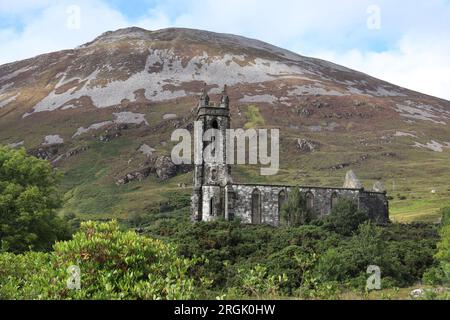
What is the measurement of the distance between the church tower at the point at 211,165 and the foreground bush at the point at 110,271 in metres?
46.5

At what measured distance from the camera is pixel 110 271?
35.9ft

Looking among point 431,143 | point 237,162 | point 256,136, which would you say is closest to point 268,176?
point 237,162

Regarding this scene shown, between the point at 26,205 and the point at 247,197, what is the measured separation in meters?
30.7

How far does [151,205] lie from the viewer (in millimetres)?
93250

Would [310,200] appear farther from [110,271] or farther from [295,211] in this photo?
[110,271]

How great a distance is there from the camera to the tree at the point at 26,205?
30.9 m

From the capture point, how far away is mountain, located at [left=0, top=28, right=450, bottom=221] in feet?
352

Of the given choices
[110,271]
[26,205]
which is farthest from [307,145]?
[110,271]

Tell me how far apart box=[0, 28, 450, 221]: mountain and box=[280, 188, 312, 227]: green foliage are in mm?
21404

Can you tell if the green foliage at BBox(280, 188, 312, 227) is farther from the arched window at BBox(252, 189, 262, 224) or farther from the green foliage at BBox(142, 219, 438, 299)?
the green foliage at BBox(142, 219, 438, 299)

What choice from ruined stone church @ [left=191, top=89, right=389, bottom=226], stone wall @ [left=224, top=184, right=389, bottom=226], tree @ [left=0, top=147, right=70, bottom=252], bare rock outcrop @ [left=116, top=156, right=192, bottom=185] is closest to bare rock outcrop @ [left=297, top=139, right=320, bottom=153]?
bare rock outcrop @ [left=116, top=156, right=192, bottom=185]

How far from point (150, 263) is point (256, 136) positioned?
124397 millimetres

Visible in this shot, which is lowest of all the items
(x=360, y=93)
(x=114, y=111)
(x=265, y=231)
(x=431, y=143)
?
(x=265, y=231)
